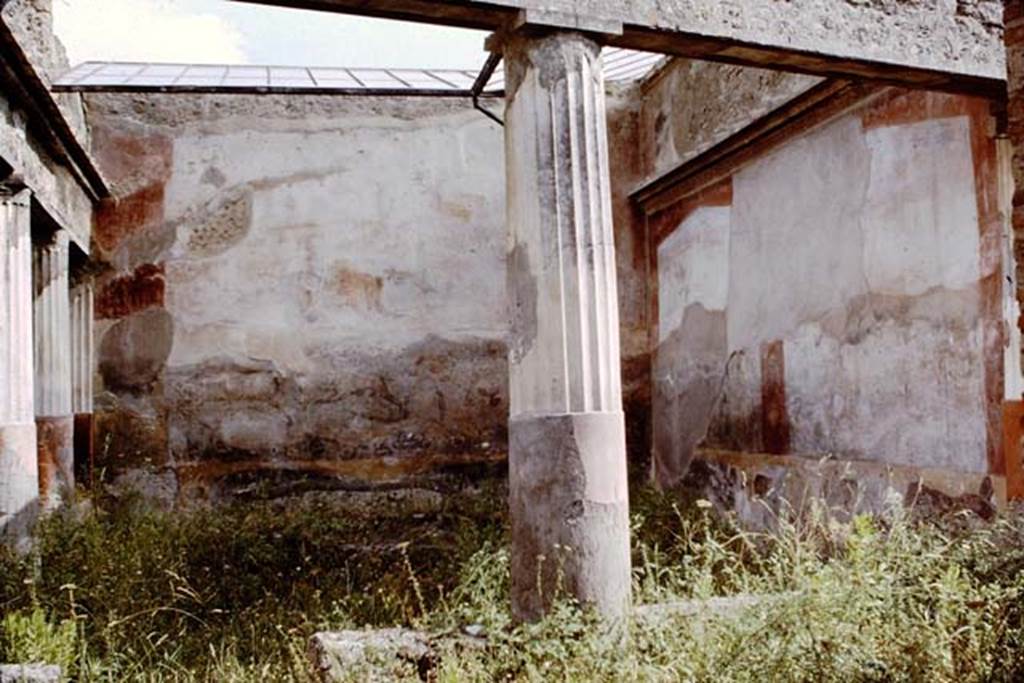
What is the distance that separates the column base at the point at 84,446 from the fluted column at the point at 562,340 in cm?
506

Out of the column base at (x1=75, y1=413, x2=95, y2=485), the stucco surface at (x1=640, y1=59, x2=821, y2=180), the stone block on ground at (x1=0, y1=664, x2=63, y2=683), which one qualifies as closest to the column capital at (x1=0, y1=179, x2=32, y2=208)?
the column base at (x1=75, y1=413, x2=95, y2=485)

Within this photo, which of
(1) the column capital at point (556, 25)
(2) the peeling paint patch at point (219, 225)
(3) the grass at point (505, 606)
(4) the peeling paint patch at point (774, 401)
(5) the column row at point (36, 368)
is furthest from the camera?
(2) the peeling paint patch at point (219, 225)

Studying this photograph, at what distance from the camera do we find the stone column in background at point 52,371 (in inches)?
267

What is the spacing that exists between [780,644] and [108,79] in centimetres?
674

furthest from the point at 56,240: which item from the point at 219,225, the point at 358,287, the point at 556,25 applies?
the point at 556,25

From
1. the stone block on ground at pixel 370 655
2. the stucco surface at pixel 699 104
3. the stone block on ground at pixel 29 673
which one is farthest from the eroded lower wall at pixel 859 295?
the stone block on ground at pixel 29 673

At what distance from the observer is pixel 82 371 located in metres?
7.77

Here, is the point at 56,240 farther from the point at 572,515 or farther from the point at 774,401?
the point at 774,401

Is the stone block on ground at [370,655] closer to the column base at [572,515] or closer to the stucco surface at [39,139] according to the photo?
the column base at [572,515]

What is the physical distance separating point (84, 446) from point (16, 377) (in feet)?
7.62

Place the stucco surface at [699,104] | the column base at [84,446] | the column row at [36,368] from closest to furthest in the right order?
the column row at [36,368] < the stucco surface at [699,104] < the column base at [84,446]

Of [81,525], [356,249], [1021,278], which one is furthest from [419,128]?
[1021,278]

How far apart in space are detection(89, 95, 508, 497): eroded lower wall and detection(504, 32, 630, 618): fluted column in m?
4.50

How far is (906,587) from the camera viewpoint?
3322 millimetres
